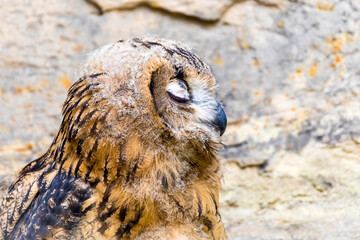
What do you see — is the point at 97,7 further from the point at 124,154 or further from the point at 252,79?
the point at 124,154

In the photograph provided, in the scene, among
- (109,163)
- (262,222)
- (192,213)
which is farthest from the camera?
(262,222)

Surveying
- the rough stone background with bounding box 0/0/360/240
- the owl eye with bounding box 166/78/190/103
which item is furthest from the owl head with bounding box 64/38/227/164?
the rough stone background with bounding box 0/0/360/240

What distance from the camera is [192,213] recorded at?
4.65 feet

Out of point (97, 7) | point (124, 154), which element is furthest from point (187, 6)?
point (124, 154)

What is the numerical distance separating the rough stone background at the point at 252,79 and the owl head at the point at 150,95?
38.8 inches

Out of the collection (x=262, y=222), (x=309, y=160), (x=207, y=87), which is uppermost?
(x=207, y=87)

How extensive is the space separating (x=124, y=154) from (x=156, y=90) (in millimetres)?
170

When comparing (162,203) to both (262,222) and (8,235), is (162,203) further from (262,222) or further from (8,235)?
(262,222)

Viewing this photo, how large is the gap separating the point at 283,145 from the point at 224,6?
66 centimetres

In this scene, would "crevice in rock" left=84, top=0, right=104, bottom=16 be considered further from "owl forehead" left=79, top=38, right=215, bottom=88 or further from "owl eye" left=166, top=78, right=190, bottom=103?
"owl eye" left=166, top=78, right=190, bottom=103

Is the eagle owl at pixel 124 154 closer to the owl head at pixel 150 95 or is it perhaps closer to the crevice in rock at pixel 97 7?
the owl head at pixel 150 95

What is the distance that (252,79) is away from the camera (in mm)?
2428

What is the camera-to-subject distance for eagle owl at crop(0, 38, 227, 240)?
129 centimetres

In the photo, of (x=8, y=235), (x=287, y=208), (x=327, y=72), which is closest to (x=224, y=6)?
(x=327, y=72)
